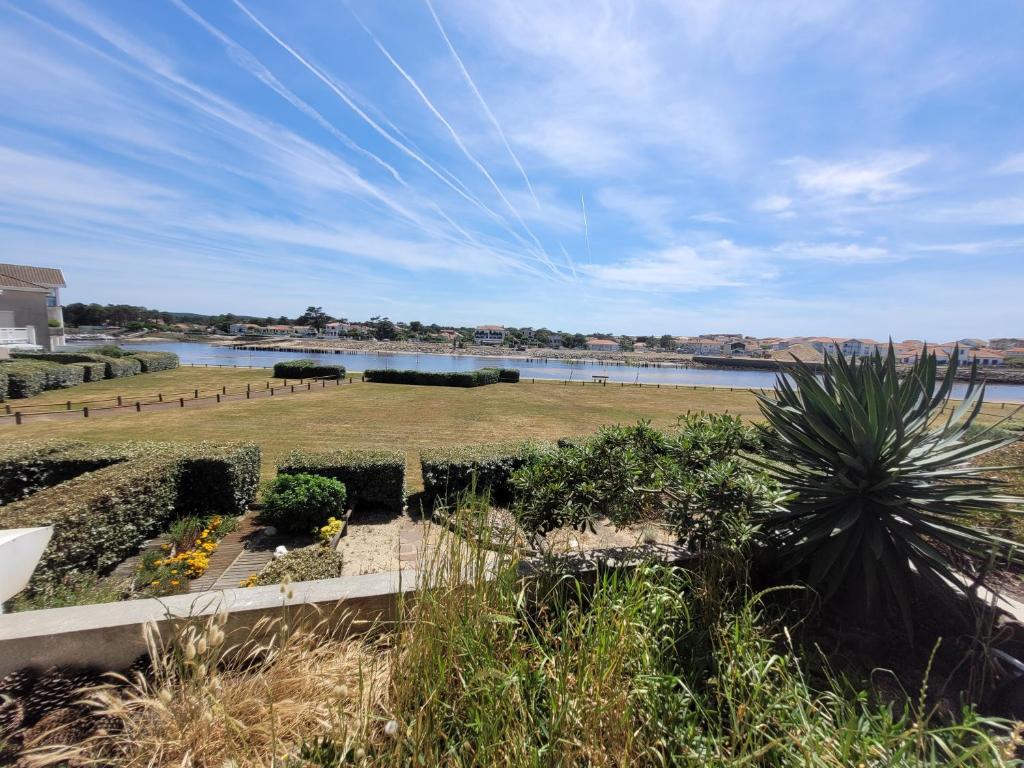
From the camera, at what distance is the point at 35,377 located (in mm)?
21594

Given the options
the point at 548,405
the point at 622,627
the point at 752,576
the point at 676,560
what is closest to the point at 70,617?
the point at 622,627

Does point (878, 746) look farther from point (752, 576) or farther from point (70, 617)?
point (70, 617)

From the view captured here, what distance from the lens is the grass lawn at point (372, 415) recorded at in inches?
537

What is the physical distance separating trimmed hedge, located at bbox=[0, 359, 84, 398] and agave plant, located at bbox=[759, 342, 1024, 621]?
30.9 m

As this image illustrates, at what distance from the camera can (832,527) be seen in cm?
265

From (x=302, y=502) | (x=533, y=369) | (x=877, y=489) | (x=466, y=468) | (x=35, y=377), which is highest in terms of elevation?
(x=877, y=489)

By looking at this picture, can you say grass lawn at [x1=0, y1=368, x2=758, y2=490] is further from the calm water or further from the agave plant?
the calm water

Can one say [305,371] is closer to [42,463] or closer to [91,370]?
[91,370]

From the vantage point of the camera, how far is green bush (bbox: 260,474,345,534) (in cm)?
644

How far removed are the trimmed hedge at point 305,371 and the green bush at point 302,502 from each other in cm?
2898

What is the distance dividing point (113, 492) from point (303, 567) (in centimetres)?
275

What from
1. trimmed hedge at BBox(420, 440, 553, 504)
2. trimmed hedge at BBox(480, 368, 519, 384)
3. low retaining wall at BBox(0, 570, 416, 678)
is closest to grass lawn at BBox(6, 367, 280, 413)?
trimmed hedge at BBox(480, 368, 519, 384)

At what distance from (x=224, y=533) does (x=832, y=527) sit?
757cm

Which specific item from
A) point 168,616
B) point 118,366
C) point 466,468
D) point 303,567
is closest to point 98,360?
point 118,366
